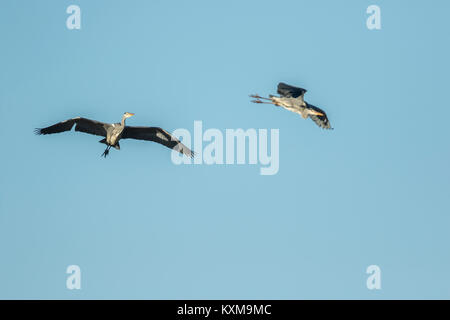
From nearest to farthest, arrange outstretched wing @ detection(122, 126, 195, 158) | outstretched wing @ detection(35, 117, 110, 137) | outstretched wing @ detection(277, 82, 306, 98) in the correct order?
outstretched wing @ detection(277, 82, 306, 98), outstretched wing @ detection(35, 117, 110, 137), outstretched wing @ detection(122, 126, 195, 158)

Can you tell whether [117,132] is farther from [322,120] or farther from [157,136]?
[322,120]

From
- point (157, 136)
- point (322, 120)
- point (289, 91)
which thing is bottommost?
point (157, 136)

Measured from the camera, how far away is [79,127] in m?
45.0

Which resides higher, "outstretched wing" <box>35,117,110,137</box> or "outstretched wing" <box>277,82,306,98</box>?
"outstretched wing" <box>277,82,306,98</box>

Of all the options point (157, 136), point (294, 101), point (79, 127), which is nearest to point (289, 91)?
point (294, 101)

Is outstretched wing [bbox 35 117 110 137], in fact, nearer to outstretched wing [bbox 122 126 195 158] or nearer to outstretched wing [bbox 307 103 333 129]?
outstretched wing [bbox 122 126 195 158]

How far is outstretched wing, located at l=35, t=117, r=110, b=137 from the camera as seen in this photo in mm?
44469

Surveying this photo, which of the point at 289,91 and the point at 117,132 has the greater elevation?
the point at 289,91

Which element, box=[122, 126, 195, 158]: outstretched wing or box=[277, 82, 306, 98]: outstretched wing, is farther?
box=[122, 126, 195, 158]: outstretched wing

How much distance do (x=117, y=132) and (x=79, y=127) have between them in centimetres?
218

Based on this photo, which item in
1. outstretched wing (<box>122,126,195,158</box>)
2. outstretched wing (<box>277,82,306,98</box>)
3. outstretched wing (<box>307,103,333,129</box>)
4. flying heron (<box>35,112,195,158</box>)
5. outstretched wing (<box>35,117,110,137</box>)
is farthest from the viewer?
outstretched wing (<box>122,126,195,158</box>)

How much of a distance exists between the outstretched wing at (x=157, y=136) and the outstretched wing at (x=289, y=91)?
7.23 meters

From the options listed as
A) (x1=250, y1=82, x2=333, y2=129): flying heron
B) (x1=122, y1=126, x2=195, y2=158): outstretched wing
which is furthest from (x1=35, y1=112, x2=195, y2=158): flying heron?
(x1=250, y1=82, x2=333, y2=129): flying heron
